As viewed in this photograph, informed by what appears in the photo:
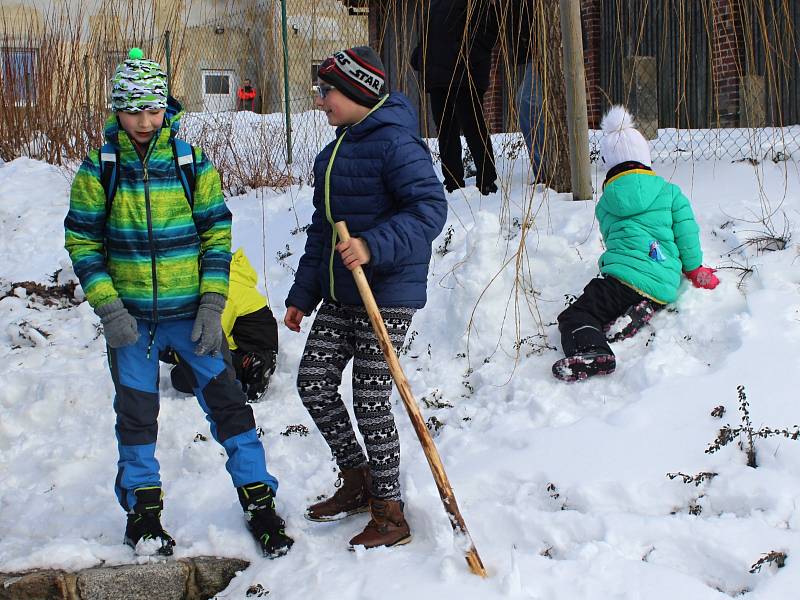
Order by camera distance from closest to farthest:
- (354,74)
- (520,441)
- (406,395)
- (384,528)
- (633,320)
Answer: (406,395) → (354,74) → (384,528) → (520,441) → (633,320)

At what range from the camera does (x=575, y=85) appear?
5031 mm

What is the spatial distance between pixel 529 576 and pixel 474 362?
183cm

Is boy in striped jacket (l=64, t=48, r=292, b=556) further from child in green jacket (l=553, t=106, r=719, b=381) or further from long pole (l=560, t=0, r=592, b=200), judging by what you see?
long pole (l=560, t=0, r=592, b=200)

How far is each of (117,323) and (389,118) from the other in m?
1.09

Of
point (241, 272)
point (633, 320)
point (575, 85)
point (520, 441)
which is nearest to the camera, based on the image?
point (520, 441)

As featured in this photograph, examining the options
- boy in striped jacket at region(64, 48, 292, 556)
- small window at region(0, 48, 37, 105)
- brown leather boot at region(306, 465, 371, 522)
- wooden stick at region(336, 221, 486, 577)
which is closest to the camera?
wooden stick at region(336, 221, 486, 577)

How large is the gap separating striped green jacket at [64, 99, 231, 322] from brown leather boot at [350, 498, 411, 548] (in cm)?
89

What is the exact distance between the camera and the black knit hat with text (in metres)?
2.89

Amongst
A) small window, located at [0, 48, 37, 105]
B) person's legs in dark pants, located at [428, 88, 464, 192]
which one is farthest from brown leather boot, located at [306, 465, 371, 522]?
small window, located at [0, 48, 37, 105]

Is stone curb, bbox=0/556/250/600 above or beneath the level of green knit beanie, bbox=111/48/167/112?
beneath

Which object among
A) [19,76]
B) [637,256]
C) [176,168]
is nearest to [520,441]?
[637,256]

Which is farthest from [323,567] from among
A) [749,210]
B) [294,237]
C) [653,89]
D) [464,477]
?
[653,89]

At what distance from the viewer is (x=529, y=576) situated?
2.61 m

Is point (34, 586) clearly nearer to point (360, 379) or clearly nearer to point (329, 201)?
point (360, 379)
